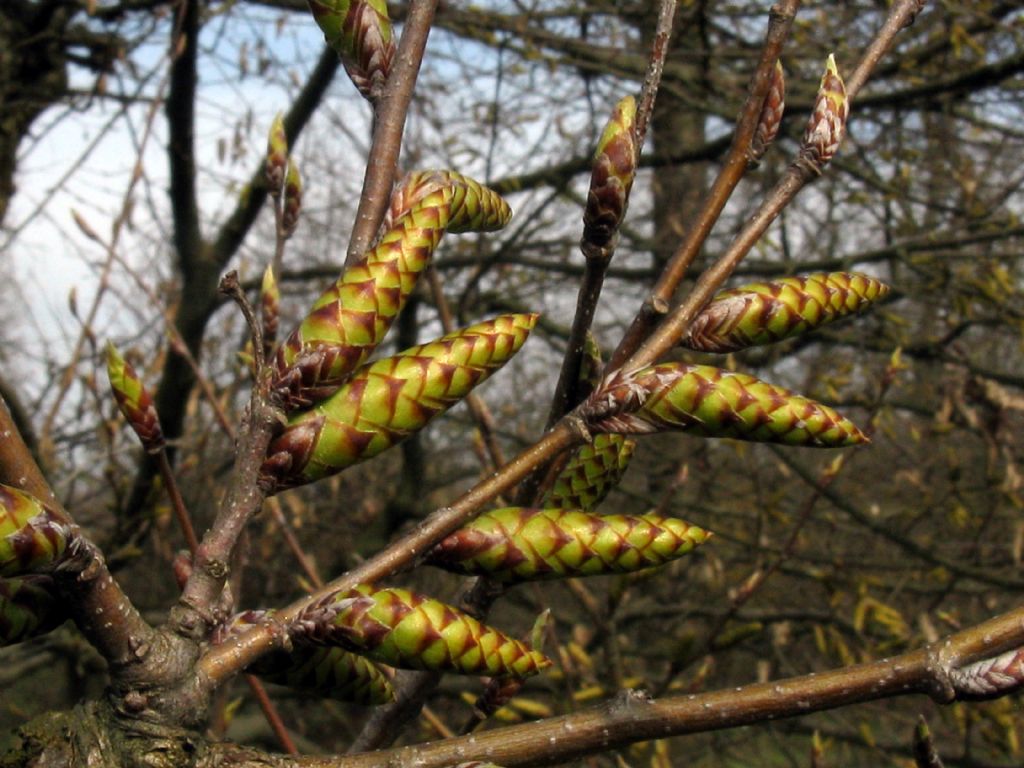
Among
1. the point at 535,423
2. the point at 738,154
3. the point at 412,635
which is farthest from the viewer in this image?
the point at 535,423

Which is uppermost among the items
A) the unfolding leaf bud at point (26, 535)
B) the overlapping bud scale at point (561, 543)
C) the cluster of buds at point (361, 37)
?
the cluster of buds at point (361, 37)

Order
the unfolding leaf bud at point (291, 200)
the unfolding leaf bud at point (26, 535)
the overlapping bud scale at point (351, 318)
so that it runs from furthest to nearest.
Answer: the unfolding leaf bud at point (291, 200), the overlapping bud scale at point (351, 318), the unfolding leaf bud at point (26, 535)

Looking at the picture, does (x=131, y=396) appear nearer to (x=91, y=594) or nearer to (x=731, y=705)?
(x=91, y=594)

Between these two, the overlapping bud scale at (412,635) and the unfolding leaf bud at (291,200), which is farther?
the unfolding leaf bud at (291,200)

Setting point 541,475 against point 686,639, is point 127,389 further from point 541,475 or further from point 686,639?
point 686,639

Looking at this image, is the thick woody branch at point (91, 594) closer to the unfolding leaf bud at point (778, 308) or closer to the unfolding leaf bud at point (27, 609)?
the unfolding leaf bud at point (27, 609)

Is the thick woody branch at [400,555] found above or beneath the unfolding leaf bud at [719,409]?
beneath

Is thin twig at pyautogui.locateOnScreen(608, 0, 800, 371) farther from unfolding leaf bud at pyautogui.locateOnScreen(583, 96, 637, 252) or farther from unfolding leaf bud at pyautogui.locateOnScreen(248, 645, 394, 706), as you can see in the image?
unfolding leaf bud at pyautogui.locateOnScreen(248, 645, 394, 706)

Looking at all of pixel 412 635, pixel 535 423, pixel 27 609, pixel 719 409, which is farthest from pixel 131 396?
pixel 535 423
